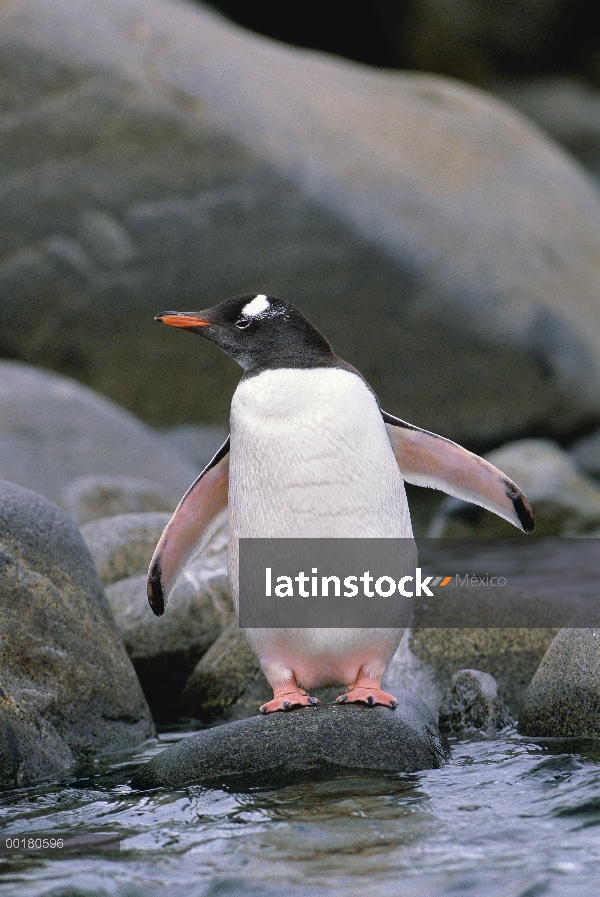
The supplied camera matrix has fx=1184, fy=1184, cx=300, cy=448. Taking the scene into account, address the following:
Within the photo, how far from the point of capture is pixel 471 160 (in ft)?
45.1

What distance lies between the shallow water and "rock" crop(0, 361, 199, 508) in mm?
4807

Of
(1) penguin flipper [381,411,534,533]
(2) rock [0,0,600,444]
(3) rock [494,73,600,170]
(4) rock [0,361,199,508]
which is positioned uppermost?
(3) rock [494,73,600,170]

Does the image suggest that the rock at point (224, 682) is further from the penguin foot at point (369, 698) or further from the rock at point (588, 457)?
the rock at point (588, 457)

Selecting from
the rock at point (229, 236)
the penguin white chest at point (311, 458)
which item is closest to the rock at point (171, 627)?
the penguin white chest at point (311, 458)

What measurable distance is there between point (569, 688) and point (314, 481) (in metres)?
1.23

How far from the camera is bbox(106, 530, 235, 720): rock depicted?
550 centimetres

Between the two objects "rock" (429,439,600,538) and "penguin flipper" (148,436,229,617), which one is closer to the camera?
"penguin flipper" (148,436,229,617)

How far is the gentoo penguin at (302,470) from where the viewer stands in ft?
12.7

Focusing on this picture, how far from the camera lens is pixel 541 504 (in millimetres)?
10523

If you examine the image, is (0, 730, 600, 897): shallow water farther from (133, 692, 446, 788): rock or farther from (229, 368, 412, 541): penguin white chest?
(229, 368, 412, 541): penguin white chest

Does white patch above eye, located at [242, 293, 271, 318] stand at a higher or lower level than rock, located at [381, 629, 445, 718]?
higher

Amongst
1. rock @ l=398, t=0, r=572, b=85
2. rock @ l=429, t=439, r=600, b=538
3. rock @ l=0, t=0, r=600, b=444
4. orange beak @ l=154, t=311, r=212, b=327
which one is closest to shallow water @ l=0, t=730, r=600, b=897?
orange beak @ l=154, t=311, r=212, b=327

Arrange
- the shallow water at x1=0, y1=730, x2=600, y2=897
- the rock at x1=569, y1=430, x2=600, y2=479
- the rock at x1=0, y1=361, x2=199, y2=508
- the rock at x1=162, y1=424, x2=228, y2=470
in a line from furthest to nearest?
the rock at x1=569, y1=430, x2=600, y2=479 → the rock at x1=162, y1=424, x2=228, y2=470 → the rock at x1=0, y1=361, x2=199, y2=508 → the shallow water at x1=0, y1=730, x2=600, y2=897

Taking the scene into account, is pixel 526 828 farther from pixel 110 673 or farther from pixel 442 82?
pixel 442 82
